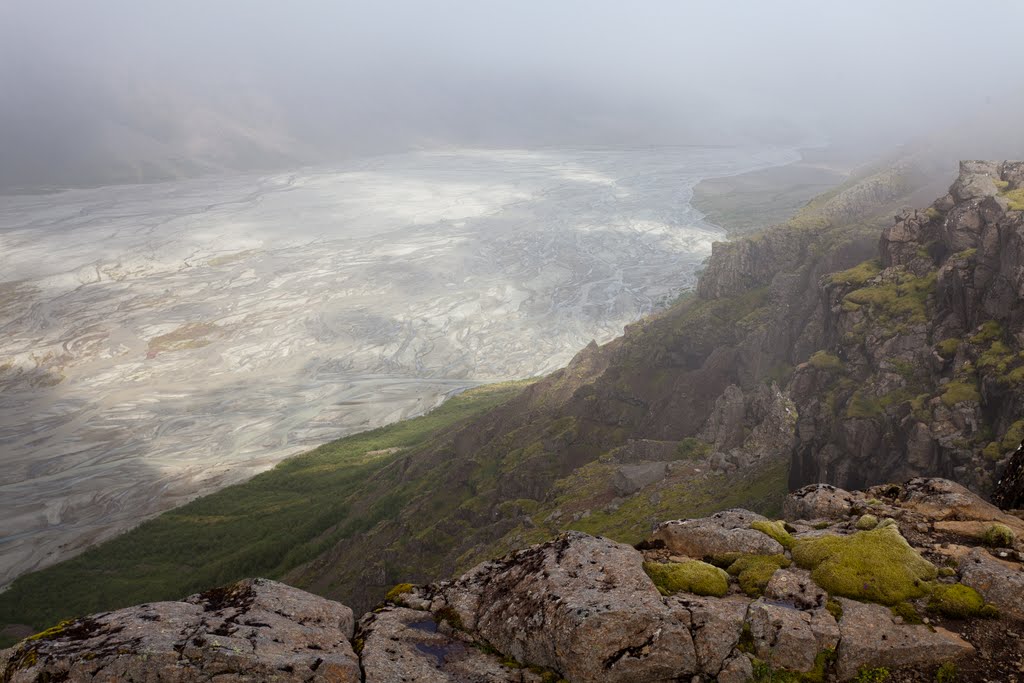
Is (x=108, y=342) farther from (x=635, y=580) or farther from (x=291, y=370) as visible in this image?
(x=635, y=580)

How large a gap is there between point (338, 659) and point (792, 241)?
85.1 metres

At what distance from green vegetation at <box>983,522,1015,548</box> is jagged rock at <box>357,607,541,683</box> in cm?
1241

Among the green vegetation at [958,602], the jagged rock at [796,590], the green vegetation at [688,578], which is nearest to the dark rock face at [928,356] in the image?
the green vegetation at [958,602]

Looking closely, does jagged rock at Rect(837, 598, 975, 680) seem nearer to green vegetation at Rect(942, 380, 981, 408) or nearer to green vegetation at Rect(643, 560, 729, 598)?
green vegetation at Rect(643, 560, 729, 598)

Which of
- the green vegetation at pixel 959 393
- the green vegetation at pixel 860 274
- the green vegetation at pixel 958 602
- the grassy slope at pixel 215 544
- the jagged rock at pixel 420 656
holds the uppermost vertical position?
the green vegetation at pixel 860 274

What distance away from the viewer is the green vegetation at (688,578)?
55.9 ft

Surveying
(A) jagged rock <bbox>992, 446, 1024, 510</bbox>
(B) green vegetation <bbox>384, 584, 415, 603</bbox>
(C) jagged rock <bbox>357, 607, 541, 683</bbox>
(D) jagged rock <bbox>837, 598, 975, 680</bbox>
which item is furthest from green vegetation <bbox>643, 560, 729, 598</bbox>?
(A) jagged rock <bbox>992, 446, 1024, 510</bbox>

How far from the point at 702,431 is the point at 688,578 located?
51179 millimetres

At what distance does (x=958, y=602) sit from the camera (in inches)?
611

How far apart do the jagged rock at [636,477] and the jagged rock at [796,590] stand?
41039 millimetres

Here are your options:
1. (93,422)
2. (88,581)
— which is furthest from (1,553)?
(93,422)

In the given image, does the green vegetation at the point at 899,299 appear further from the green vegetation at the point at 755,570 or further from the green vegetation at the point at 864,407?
the green vegetation at the point at 755,570

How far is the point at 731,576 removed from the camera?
17.9 m

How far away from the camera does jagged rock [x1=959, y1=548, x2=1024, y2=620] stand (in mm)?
15391
